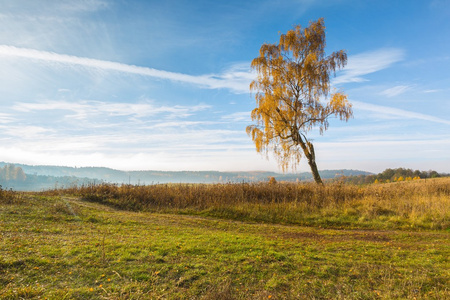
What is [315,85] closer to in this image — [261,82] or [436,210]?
[261,82]

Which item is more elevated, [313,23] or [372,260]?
[313,23]

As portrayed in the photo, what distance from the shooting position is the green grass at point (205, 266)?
15.0 feet

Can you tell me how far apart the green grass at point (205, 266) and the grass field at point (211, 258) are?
0.02 m

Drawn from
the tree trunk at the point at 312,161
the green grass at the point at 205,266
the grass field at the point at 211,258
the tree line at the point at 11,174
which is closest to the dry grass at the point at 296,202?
the grass field at the point at 211,258

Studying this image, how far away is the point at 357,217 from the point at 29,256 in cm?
1233

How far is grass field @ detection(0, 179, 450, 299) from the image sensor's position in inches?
182

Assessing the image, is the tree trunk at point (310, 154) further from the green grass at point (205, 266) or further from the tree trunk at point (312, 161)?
the green grass at point (205, 266)

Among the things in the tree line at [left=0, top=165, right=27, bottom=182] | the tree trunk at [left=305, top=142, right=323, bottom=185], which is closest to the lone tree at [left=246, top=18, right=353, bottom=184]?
the tree trunk at [left=305, top=142, right=323, bottom=185]

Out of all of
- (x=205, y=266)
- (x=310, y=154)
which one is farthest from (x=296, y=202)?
(x=205, y=266)

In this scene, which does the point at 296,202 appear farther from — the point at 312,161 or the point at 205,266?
the point at 205,266

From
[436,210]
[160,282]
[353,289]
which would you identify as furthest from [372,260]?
[436,210]

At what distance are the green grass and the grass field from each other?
0.02 m

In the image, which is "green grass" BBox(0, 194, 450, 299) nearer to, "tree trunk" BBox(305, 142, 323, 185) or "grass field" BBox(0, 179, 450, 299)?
"grass field" BBox(0, 179, 450, 299)

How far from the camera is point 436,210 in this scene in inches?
484
